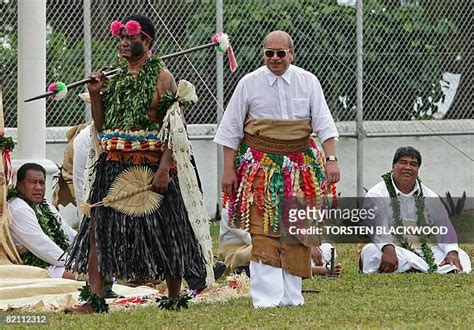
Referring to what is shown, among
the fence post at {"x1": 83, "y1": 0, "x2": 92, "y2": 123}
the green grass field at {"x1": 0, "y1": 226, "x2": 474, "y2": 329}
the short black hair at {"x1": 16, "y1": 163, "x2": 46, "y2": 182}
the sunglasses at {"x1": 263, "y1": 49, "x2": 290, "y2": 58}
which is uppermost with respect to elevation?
the fence post at {"x1": 83, "y1": 0, "x2": 92, "y2": 123}

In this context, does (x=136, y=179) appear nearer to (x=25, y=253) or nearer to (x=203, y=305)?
(x=203, y=305)

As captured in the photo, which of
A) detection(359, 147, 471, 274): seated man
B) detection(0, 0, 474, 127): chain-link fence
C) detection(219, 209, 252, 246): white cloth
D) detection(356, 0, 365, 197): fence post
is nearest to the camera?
detection(219, 209, 252, 246): white cloth

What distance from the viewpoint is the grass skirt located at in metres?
9.23

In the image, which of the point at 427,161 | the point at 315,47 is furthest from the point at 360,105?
the point at 427,161

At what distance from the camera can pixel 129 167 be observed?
9.31 metres

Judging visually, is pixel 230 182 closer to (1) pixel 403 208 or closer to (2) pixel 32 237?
(2) pixel 32 237

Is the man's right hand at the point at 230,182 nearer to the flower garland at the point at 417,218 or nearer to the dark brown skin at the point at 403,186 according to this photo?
the dark brown skin at the point at 403,186

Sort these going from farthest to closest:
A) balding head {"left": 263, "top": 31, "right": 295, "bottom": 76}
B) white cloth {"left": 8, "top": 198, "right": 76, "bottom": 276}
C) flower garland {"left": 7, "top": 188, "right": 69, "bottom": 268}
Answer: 1. flower garland {"left": 7, "top": 188, "right": 69, "bottom": 268}
2. white cloth {"left": 8, "top": 198, "right": 76, "bottom": 276}
3. balding head {"left": 263, "top": 31, "right": 295, "bottom": 76}

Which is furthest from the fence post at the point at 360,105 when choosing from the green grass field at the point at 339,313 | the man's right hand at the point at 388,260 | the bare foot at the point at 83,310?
the bare foot at the point at 83,310

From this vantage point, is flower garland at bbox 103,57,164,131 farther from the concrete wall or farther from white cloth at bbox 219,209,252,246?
the concrete wall

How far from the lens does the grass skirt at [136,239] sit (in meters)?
9.23

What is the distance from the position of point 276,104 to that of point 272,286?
4.07ft

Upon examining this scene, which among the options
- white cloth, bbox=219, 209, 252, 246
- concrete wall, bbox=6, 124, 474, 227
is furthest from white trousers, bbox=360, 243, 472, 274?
concrete wall, bbox=6, 124, 474, 227

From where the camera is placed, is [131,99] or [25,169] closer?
[131,99]
